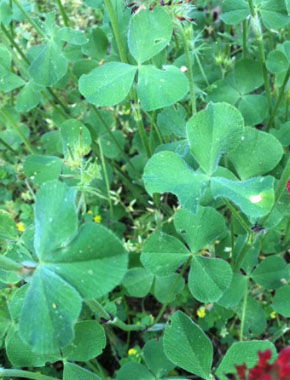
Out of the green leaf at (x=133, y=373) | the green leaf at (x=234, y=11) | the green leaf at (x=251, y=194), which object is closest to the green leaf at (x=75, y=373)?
the green leaf at (x=133, y=373)

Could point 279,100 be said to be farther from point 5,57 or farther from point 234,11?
point 5,57

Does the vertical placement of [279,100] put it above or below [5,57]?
below

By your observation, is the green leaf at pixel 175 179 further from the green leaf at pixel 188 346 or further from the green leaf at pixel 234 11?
the green leaf at pixel 234 11

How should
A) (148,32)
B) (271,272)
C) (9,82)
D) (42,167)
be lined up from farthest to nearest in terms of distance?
(9,82) → (42,167) → (271,272) → (148,32)

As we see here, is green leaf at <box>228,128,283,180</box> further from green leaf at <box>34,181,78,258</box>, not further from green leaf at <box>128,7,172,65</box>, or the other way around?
green leaf at <box>34,181,78,258</box>

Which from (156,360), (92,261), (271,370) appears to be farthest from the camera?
(156,360)

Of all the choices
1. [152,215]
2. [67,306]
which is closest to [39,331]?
[67,306]

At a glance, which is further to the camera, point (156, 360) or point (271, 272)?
point (271, 272)

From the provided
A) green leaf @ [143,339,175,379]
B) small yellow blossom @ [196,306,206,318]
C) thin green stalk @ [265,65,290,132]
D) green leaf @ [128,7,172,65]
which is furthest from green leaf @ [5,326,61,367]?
thin green stalk @ [265,65,290,132]

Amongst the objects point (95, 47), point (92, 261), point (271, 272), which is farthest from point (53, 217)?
point (95, 47)
